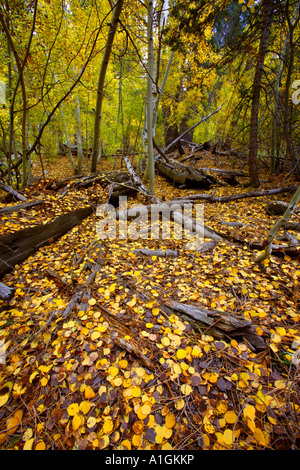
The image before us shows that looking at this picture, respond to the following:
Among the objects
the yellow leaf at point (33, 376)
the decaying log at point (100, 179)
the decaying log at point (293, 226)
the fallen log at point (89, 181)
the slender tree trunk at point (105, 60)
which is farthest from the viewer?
the decaying log at point (100, 179)

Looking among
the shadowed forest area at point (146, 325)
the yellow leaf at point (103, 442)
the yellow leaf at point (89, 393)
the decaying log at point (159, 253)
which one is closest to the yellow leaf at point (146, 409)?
the shadowed forest area at point (146, 325)

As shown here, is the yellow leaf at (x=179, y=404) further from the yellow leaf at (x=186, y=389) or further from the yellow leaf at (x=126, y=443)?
the yellow leaf at (x=126, y=443)

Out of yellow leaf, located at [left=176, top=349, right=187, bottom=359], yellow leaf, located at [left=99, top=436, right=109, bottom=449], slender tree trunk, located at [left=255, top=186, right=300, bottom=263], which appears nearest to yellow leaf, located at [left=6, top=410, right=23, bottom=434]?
yellow leaf, located at [left=99, top=436, right=109, bottom=449]

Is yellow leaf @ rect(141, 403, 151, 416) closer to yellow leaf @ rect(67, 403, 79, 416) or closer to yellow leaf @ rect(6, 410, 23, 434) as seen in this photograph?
yellow leaf @ rect(67, 403, 79, 416)

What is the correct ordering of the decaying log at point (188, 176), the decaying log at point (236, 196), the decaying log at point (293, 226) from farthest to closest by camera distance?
the decaying log at point (188, 176) → the decaying log at point (236, 196) → the decaying log at point (293, 226)

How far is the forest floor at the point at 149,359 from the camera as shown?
1208 mm

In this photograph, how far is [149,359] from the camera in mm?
1587

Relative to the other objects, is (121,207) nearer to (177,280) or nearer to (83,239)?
(83,239)

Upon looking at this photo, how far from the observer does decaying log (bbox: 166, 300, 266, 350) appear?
172 centimetres

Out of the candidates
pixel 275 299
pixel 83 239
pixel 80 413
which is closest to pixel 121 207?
pixel 83 239

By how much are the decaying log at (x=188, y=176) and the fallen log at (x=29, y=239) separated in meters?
4.83

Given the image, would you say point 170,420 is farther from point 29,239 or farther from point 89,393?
point 29,239

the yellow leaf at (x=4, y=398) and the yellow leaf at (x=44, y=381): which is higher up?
the yellow leaf at (x=44, y=381)

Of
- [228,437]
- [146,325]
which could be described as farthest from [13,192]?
[228,437]
